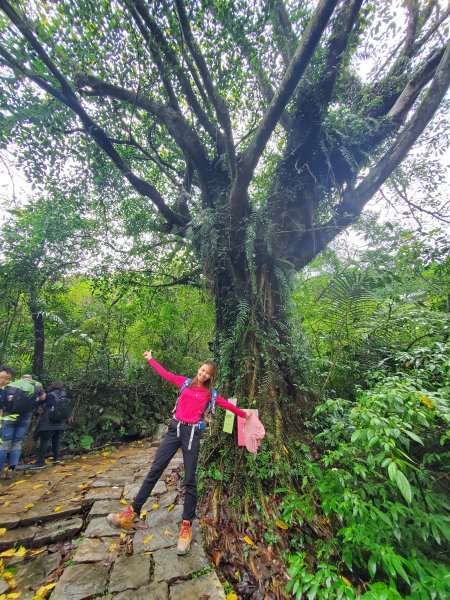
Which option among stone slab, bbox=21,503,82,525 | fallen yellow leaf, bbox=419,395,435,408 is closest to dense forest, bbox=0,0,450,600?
fallen yellow leaf, bbox=419,395,435,408

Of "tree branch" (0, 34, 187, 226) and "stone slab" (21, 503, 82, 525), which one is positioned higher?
"tree branch" (0, 34, 187, 226)

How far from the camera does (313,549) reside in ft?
8.29

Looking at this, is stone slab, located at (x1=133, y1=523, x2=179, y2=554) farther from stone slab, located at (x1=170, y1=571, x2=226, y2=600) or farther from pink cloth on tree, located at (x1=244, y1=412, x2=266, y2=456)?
pink cloth on tree, located at (x1=244, y1=412, x2=266, y2=456)

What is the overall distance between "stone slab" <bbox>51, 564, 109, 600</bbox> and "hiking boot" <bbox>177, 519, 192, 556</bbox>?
62 cm

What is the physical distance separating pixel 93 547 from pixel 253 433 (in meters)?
1.87

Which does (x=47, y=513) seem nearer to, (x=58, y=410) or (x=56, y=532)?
(x=56, y=532)

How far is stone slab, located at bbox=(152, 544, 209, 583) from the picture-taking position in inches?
88.7

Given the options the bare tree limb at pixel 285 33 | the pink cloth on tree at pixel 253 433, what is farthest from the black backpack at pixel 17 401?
the bare tree limb at pixel 285 33

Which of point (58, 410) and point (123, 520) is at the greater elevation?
point (58, 410)

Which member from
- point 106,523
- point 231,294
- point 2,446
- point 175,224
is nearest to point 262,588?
point 106,523

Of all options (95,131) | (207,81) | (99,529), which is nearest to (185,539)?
(99,529)

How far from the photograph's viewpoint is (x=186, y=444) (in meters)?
2.87

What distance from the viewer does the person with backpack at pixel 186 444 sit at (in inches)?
106

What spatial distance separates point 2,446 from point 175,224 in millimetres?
5140
